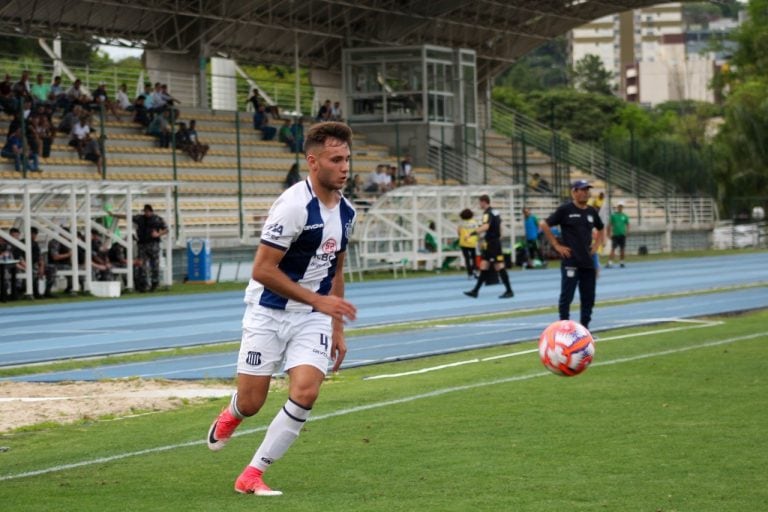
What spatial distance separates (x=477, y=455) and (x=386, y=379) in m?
5.14

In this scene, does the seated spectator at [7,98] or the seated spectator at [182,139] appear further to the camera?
the seated spectator at [182,139]

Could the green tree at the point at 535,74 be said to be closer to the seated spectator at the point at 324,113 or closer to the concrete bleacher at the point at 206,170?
the seated spectator at the point at 324,113

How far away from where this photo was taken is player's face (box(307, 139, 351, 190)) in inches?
304

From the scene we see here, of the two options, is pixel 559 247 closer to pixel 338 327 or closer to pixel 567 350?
pixel 567 350

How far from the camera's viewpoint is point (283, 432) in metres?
7.70

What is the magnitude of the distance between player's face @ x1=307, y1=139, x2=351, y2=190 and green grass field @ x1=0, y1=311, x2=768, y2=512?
65.2 inches

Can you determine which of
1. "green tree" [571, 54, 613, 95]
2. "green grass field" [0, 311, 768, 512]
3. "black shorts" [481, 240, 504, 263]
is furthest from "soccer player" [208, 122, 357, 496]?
"green tree" [571, 54, 613, 95]

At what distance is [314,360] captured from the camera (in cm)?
770

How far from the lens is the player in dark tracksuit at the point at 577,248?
686 inches

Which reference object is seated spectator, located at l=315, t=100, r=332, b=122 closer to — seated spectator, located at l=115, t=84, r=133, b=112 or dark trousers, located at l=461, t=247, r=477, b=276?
seated spectator, located at l=115, t=84, r=133, b=112

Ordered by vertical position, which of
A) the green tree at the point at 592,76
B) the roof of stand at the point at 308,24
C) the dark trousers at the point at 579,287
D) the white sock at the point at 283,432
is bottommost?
the white sock at the point at 283,432

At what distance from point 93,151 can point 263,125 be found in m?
10.7

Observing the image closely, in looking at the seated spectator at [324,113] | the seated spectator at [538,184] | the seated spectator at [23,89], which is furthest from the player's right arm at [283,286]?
the seated spectator at [538,184]

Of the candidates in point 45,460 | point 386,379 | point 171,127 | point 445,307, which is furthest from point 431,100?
point 45,460
